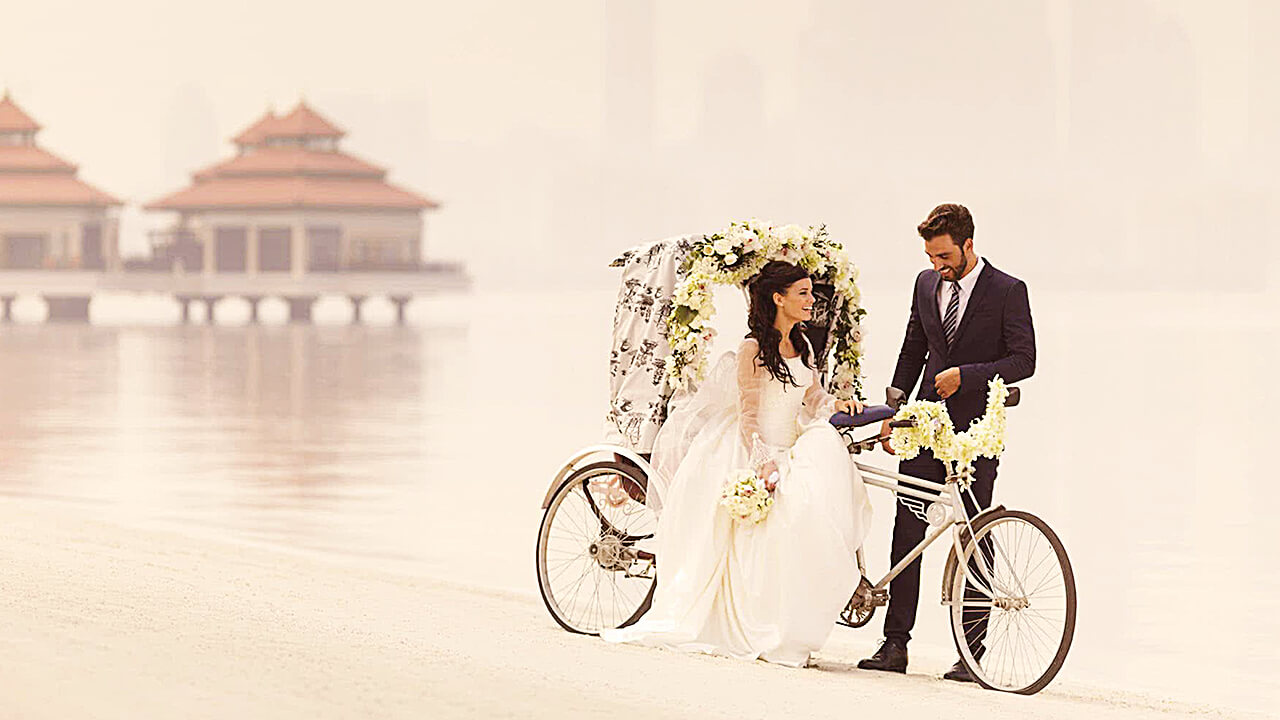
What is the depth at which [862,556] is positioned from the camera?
6367mm

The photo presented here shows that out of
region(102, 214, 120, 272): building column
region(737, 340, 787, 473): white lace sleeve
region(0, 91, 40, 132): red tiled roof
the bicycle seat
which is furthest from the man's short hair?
region(0, 91, 40, 132): red tiled roof

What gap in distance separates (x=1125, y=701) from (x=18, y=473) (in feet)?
37.0

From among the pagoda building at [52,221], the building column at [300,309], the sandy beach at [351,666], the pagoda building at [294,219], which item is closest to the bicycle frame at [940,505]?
the sandy beach at [351,666]

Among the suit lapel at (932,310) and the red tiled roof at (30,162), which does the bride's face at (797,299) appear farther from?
the red tiled roof at (30,162)

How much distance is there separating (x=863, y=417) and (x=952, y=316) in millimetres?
431

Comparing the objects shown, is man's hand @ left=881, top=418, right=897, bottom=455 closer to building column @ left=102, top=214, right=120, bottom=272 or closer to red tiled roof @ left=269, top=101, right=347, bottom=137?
building column @ left=102, top=214, right=120, bottom=272

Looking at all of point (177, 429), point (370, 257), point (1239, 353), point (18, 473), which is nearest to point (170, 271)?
point (370, 257)

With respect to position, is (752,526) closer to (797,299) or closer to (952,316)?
(797,299)

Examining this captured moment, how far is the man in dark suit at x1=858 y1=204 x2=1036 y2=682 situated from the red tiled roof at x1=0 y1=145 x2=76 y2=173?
67.3 m

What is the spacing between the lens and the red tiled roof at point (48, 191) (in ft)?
222

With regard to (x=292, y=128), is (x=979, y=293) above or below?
below

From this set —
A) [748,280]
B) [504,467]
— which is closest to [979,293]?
[748,280]

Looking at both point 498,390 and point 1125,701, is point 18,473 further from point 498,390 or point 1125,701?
point 498,390

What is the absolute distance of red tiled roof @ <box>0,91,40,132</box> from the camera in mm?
73312
